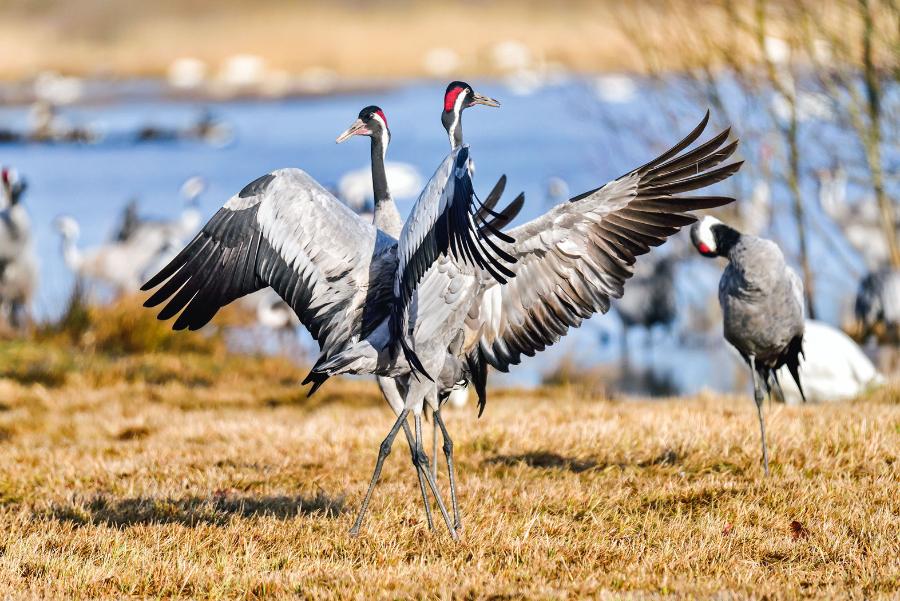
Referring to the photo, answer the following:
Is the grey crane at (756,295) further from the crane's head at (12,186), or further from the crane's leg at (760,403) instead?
the crane's head at (12,186)

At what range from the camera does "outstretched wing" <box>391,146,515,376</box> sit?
13.0ft

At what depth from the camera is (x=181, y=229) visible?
13938 millimetres

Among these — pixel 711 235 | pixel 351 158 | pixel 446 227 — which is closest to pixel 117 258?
pixel 711 235

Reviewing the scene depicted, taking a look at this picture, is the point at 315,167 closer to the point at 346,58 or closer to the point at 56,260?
the point at 56,260

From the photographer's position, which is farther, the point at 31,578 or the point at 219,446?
the point at 219,446

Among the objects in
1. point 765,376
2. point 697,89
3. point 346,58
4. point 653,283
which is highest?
point 346,58

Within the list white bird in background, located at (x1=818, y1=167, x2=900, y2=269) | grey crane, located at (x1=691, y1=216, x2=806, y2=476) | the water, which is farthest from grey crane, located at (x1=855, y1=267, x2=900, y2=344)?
grey crane, located at (x1=691, y1=216, x2=806, y2=476)

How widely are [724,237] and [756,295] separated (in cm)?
38

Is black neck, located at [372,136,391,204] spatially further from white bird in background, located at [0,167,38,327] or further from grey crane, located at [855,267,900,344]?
white bird in background, located at [0,167,38,327]

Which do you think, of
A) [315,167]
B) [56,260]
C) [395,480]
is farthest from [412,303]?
[315,167]

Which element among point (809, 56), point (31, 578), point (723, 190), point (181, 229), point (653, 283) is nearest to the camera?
point (31, 578)

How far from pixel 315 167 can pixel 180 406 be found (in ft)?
50.8

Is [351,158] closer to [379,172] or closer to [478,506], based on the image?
[379,172]

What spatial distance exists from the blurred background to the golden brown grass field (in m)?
2.35
